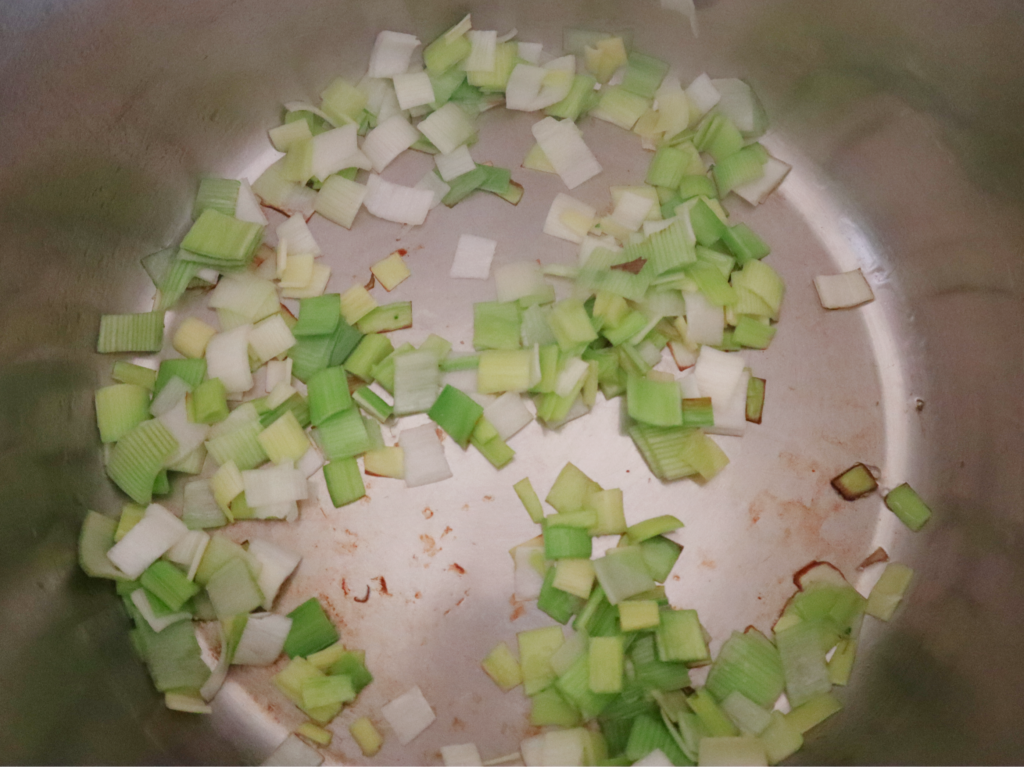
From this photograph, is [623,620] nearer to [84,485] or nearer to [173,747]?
[173,747]

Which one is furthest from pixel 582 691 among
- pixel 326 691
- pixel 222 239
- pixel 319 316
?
pixel 222 239

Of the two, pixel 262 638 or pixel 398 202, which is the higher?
pixel 398 202

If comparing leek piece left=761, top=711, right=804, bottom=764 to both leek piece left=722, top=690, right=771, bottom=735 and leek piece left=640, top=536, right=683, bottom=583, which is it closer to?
leek piece left=722, top=690, right=771, bottom=735

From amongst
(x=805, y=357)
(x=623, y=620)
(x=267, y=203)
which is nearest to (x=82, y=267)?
(x=267, y=203)

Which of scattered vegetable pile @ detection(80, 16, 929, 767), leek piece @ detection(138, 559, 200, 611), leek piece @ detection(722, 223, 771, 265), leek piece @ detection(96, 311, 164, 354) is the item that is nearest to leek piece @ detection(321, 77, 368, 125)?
scattered vegetable pile @ detection(80, 16, 929, 767)

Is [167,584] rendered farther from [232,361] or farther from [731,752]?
[731,752]

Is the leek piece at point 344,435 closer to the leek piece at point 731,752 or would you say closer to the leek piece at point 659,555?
the leek piece at point 659,555
